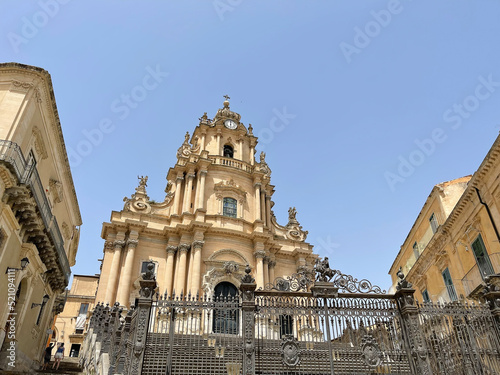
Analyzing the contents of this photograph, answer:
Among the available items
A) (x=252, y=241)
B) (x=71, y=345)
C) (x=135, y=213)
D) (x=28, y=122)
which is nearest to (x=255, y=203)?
(x=252, y=241)

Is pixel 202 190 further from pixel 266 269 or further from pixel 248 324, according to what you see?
pixel 248 324

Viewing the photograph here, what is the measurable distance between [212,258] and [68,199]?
9.00 metres

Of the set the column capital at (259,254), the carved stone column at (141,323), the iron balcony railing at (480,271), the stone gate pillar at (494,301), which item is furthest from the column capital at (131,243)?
the stone gate pillar at (494,301)

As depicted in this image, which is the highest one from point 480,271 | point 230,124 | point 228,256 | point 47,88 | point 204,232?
point 230,124

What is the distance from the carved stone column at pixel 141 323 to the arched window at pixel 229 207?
17.7 metres

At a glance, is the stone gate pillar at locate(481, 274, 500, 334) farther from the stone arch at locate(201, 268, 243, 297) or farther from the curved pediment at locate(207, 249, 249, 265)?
the curved pediment at locate(207, 249, 249, 265)

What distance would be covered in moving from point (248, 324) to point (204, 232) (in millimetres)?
15984

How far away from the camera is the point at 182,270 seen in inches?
943

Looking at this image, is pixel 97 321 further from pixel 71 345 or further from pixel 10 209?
pixel 71 345

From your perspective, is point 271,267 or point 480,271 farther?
point 271,267

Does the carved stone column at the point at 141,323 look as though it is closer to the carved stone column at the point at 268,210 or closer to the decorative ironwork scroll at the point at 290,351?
the decorative ironwork scroll at the point at 290,351

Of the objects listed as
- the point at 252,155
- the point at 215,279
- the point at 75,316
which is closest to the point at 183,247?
the point at 215,279

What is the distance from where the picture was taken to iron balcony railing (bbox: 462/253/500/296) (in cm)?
1482

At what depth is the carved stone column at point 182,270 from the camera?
76.0ft
